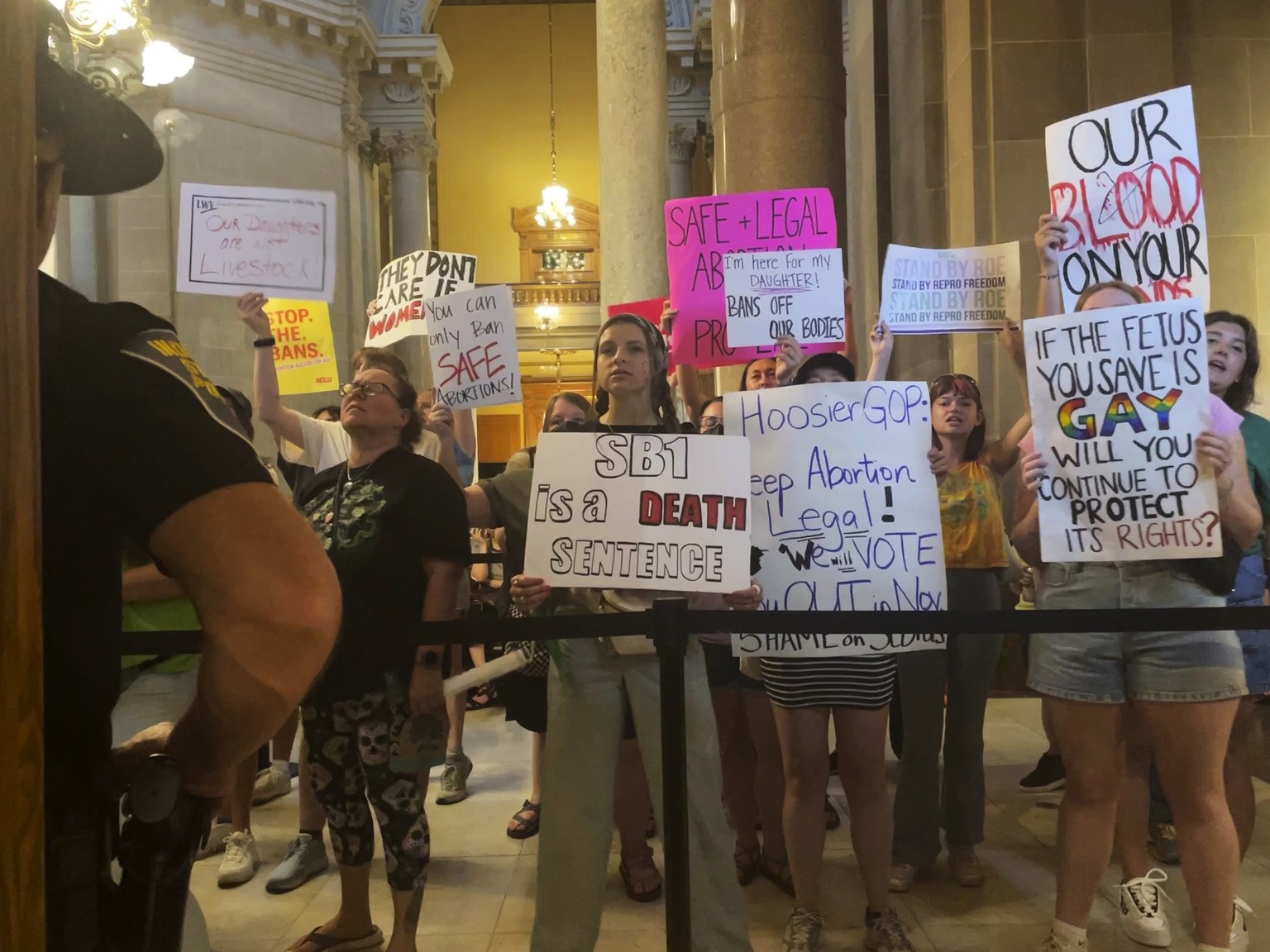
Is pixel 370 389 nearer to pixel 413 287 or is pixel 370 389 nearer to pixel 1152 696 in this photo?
pixel 413 287

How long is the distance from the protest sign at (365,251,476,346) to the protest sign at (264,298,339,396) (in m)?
0.80

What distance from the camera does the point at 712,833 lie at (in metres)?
2.60

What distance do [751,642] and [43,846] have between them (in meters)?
2.14

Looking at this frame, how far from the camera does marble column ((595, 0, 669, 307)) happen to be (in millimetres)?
6730

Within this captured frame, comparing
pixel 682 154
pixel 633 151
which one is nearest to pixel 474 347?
pixel 633 151

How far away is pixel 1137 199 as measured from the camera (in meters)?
3.21

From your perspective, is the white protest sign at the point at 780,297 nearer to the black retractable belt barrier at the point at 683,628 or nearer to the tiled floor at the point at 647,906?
the black retractable belt barrier at the point at 683,628

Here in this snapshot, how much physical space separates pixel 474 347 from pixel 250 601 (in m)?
3.43

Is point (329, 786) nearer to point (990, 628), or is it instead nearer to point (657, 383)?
point (657, 383)

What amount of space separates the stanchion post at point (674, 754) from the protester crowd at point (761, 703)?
34 cm

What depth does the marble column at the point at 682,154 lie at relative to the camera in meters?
17.6

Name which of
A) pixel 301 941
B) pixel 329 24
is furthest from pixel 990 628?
pixel 329 24

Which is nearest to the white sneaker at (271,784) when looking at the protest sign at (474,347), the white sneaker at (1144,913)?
the protest sign at (474,347)

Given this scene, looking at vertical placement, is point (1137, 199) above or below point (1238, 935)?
above
